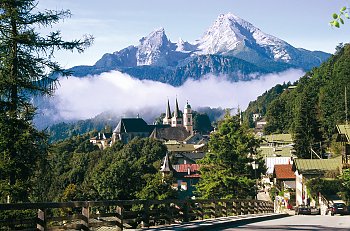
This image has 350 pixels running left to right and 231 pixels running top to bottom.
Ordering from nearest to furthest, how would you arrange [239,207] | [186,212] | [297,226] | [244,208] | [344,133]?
[297,226]
[186,212]
[239,207]
[244,208]
[344,133]

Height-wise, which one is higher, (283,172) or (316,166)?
Answer: (316,166)

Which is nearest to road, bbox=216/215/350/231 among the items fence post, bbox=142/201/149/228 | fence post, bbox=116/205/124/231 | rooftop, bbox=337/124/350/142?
fence post, bbox=142/201/149/228

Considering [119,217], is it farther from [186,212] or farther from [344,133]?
[344,133]

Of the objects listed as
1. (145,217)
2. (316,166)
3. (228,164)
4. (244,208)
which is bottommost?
(316,166)

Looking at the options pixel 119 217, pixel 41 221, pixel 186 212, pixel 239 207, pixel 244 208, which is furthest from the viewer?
pixel 244 208

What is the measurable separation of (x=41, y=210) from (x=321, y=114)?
125 metres

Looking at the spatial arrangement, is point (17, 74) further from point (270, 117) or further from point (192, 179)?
point (270, 117)

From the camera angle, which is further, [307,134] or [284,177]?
[307,134]

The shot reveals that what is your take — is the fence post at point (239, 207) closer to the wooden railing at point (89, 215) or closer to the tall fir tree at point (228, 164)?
the wooden railing at point (89, 215)

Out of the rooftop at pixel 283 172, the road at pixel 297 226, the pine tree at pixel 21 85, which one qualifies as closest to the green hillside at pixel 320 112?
the rooftop at pixel 283 172

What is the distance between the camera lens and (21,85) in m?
21.6

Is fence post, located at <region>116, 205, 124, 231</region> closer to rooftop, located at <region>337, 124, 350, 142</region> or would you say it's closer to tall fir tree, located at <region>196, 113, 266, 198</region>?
tall fir tree, located at <region>196, 113, 266, 198</region>

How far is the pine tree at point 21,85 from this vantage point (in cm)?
2083

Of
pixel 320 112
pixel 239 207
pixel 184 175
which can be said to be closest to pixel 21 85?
pixel 239 207
